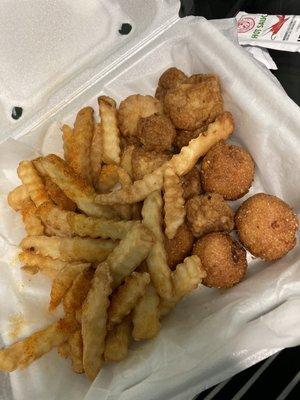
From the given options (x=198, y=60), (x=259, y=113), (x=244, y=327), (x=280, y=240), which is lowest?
(x=244, y=327)

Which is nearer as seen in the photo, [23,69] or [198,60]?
[198,60]

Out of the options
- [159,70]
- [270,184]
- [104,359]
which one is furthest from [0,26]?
[104,359]

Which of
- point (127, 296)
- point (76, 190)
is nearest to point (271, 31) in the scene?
point (76, 190)

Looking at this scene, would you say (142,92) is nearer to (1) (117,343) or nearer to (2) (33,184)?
(2) (33,184)

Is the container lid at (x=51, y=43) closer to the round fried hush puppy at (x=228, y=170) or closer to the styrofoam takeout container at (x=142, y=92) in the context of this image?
the styrofoam takeout container at (x=142, y=92)

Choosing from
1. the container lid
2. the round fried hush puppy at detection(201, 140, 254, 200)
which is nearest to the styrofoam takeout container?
the container lid

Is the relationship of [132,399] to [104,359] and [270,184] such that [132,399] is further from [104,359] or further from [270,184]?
[270,184]
